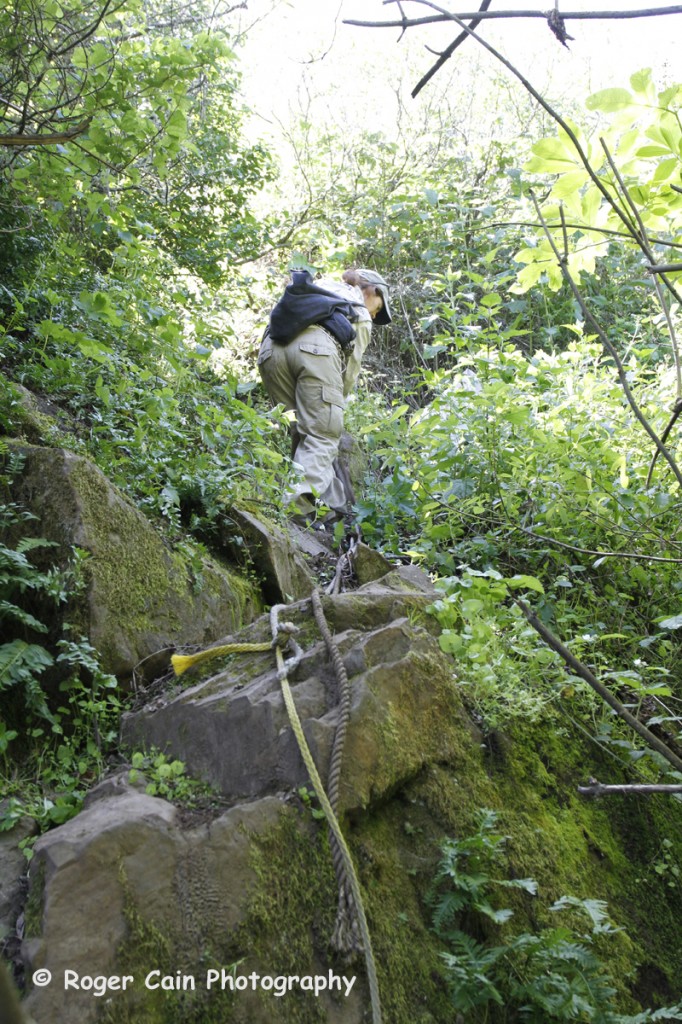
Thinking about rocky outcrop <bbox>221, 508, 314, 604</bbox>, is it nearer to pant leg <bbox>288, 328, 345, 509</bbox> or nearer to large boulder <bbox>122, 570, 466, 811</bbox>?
large boulder <bbox>122, 570, 466, 811</bbox>

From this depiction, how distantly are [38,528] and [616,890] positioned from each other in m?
2.65

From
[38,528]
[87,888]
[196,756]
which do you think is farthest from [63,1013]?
[38,528]

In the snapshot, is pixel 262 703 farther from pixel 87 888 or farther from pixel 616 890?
pixel 616 890

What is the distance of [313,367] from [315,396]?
0.25 metres

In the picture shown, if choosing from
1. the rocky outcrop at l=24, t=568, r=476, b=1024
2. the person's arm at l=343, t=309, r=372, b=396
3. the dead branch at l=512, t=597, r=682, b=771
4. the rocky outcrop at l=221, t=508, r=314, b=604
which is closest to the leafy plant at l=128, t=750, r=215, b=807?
the rocky outcrop at l=24, t=568, r=476, b=1024

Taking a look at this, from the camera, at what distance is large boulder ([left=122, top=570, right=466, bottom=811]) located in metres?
2.45

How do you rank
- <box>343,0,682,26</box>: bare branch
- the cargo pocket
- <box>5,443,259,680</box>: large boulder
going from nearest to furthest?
<box>343,0,682,26</box>: bare branch, <box>5,443,259,680</box>: large boulder, the cargo pocket

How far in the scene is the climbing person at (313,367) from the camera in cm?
668

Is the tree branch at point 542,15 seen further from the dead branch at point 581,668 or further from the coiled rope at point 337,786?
the coiled rope at point 337,786

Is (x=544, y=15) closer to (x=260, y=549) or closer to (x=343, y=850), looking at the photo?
(x=343, y=850)

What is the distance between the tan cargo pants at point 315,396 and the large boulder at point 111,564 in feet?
9.70

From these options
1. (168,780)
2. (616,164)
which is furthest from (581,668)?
(168,780)

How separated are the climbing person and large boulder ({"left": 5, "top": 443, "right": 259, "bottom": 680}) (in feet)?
9.44

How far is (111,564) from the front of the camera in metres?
3.41
